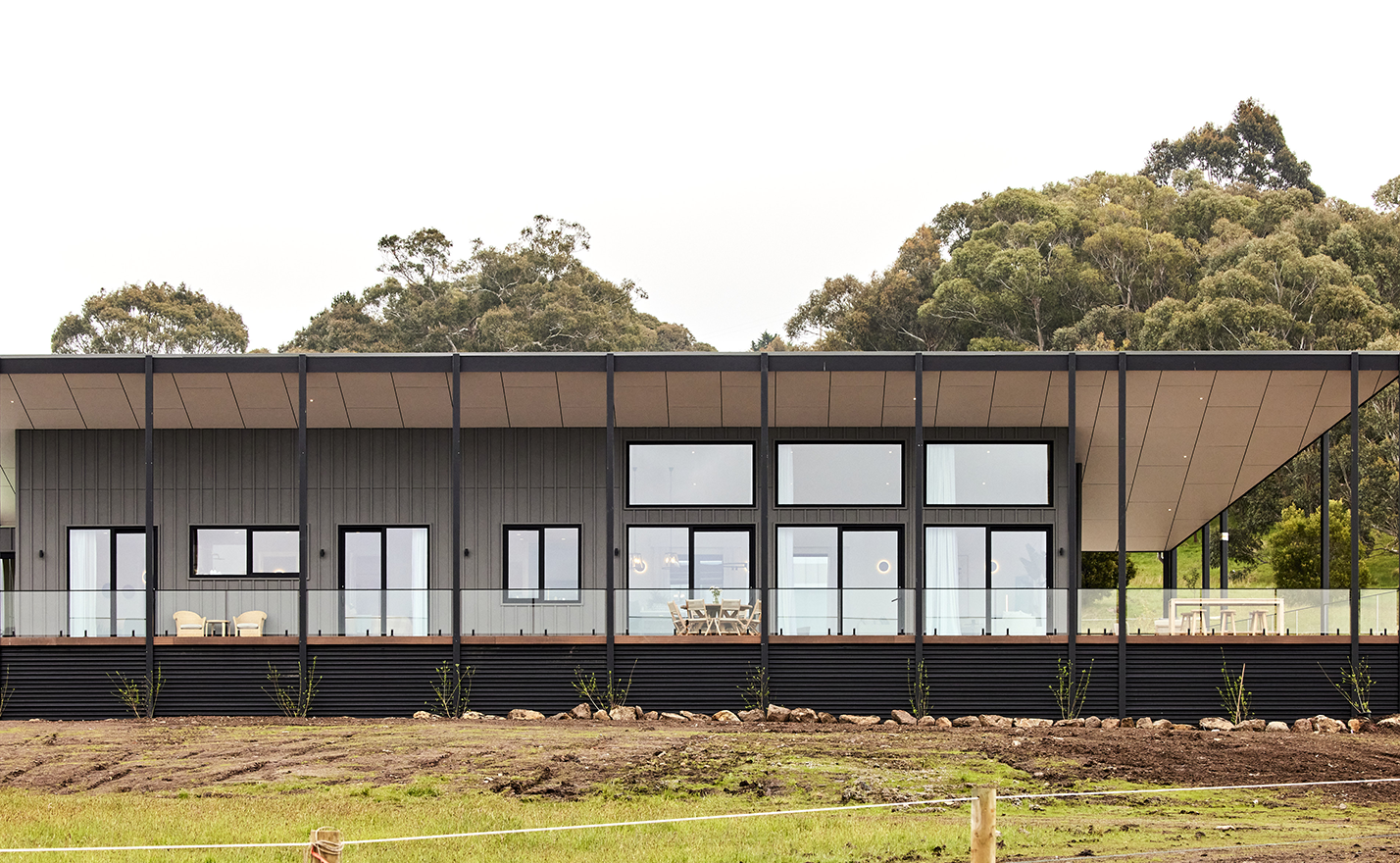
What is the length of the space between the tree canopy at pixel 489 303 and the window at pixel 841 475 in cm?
2913

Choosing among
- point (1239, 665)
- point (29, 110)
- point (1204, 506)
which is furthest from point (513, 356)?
point (29, 110)

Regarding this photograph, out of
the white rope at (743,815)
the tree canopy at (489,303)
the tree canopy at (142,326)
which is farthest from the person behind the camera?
the tree canopy at (142,326)

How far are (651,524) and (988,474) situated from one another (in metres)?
4.64

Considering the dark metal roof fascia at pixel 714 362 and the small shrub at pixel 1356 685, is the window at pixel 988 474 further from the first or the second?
the small shrub at pixel 1356 685

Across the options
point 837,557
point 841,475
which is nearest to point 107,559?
point 837,557

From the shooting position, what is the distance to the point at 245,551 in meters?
18.1

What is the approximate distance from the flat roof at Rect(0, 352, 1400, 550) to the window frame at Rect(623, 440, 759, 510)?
1.07 ft

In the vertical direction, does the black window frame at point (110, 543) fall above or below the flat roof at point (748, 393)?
below

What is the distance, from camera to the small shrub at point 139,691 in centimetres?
1481

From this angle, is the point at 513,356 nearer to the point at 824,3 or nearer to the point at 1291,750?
the point at 1291,750

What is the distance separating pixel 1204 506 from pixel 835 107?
5689 cm

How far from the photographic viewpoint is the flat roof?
15445 mm

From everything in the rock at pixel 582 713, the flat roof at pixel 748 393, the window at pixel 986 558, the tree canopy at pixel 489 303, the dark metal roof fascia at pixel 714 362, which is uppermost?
the tree canopy at pixel 489 303

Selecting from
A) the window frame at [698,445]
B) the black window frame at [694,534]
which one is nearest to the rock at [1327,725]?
the black window frame at [694,534]
